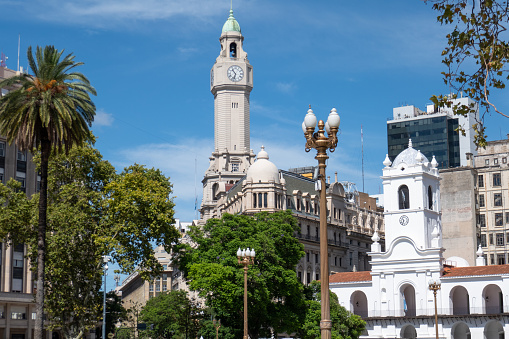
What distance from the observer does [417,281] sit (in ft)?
283

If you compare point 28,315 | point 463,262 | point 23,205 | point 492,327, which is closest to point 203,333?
point 23,205

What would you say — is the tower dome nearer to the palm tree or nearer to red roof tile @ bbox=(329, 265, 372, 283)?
red roof tile @ bbox=(329, 265, 372, 283)

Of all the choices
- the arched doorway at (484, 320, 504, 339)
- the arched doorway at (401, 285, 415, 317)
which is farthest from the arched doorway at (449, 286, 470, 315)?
the arched doorway at (401, 285, 415, 317)

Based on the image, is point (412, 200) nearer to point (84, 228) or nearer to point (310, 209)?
point (310, 209)

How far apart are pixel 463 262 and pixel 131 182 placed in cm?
5412

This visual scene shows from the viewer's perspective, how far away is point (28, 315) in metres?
80.3

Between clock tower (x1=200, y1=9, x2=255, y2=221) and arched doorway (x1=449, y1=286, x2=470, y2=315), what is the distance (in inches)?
1969

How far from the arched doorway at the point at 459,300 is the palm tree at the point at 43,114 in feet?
Result: 180

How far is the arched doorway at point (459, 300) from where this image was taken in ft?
281

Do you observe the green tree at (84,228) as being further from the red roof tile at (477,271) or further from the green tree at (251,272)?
the red roof tile at (477,271)

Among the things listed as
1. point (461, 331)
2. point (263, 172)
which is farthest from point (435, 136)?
point (461, 331)

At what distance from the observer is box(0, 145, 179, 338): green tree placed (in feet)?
183

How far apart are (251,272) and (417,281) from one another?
3082cm

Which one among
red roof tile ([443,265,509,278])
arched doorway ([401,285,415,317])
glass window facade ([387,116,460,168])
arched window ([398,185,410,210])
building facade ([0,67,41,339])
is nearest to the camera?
building facade ([0,67,41,339])
